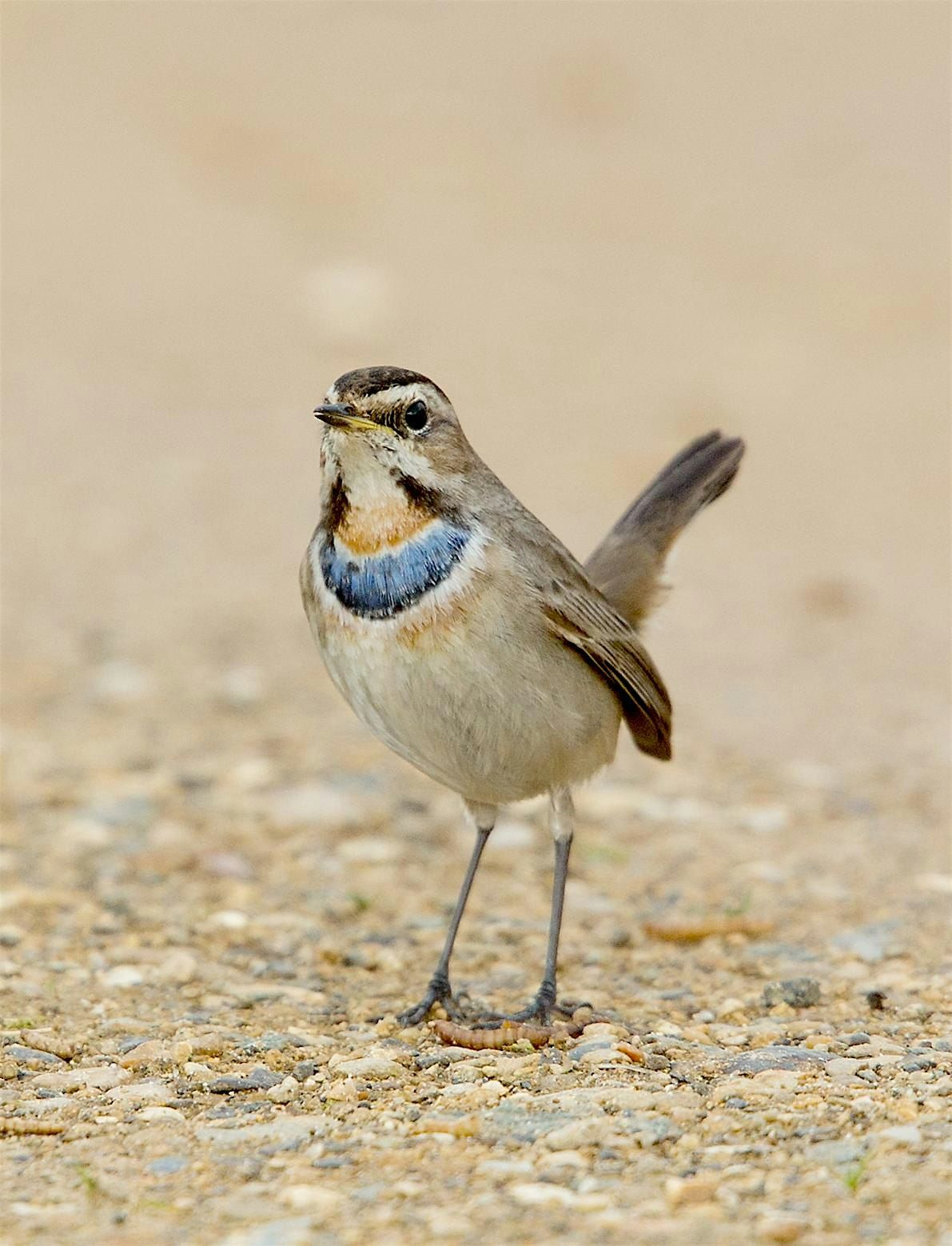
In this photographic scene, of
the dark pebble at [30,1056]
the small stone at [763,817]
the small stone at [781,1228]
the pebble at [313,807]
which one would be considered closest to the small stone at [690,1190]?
the small stone at [781,1228]

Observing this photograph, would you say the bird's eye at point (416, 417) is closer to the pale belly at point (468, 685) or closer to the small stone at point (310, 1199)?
the pale belly at point (468, 685)

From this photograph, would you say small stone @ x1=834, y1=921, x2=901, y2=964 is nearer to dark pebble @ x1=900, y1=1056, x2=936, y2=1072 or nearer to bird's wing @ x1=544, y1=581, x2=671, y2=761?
bird's wing @ x1=544, y1=581, x2=671, y2=761

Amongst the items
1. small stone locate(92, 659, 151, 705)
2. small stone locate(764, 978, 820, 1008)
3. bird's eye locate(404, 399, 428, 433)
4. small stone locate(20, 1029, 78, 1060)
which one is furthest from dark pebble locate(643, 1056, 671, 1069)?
small stone locate(92, 659, 151, 705)

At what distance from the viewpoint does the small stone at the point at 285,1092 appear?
489cm

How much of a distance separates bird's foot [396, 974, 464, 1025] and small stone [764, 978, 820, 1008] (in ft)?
3.43

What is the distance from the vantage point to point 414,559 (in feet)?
18.8

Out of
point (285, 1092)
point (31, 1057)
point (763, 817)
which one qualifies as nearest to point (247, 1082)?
point (285, 1092)

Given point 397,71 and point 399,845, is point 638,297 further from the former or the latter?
point 399,845

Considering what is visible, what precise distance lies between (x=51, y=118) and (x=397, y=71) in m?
3.82

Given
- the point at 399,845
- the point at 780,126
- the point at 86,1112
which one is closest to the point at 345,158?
the point at 780,126

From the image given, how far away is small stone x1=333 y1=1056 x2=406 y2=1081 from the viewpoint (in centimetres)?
508

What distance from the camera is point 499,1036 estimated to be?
5547 mm

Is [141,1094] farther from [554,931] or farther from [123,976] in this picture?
[554,931]

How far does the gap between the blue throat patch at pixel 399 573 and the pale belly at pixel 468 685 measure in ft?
0.16
